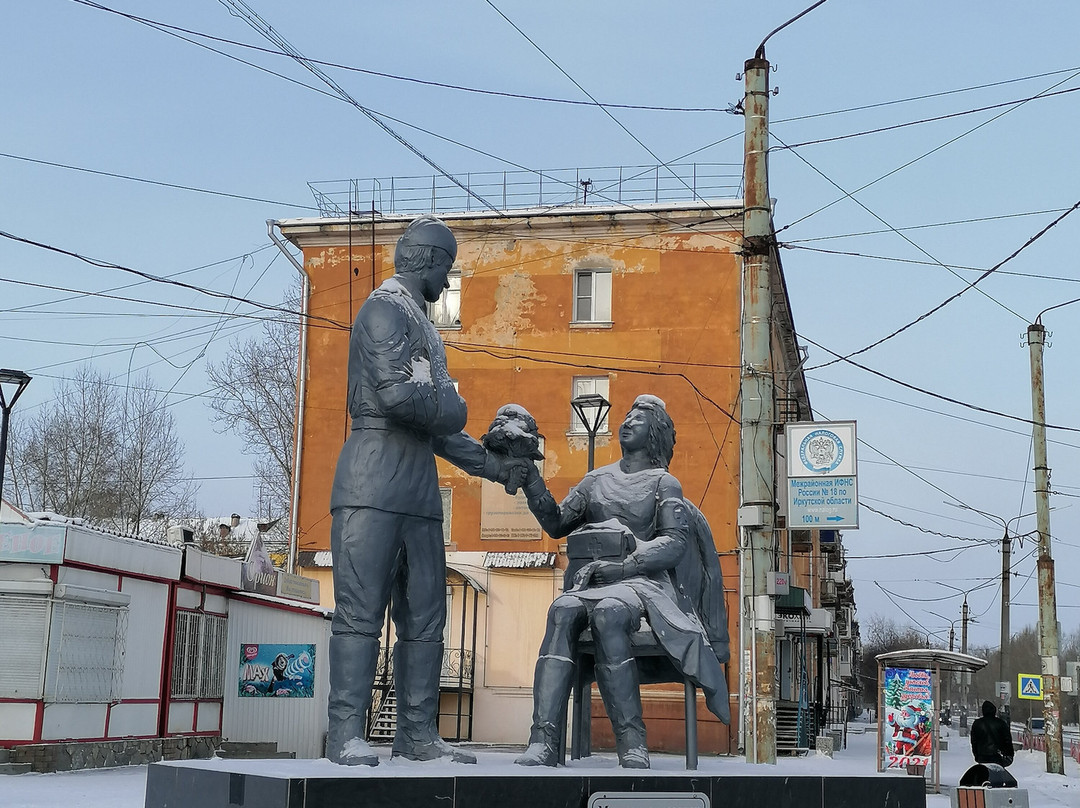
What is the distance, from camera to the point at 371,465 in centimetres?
654

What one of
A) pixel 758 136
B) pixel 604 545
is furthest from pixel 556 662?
pixel 758 136

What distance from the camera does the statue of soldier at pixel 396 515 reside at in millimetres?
6410

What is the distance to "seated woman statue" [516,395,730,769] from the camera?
6.63 metres

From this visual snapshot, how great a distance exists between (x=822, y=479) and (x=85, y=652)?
9.77m

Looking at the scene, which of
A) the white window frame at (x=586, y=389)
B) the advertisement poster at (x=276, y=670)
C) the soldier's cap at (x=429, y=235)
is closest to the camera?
the soldier's cap at (x=429, y=235)

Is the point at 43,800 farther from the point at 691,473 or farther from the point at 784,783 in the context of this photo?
the point at 691,473

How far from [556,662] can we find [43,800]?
352 inches

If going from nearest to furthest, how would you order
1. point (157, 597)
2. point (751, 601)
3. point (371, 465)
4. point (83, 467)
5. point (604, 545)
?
point (371, 465) < point (604, 545) < point (751, 601) < point (157, 597) < point (83, 467)

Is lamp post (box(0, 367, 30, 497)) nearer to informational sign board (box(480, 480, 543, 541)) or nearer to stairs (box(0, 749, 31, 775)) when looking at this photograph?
stairs (box(0, 749, 31, 775))

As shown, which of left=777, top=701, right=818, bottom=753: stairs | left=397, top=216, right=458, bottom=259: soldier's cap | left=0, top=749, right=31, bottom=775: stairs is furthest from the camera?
left=777, top=701, right=818, bottom=753: stairs

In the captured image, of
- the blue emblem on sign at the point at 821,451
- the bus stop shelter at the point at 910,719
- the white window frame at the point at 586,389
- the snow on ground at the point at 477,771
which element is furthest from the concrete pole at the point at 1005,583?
the blue emblem on sign at the point at 821,451

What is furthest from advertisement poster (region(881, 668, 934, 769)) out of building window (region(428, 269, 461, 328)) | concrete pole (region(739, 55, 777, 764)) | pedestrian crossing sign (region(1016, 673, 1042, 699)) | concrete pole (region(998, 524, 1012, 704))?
concrete pole (region(998, 524, 1012, 704))

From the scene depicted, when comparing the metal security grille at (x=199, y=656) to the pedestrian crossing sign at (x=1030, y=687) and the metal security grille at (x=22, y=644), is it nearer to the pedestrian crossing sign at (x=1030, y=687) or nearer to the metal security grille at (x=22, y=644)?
the metal security grille at (x=22, y=644)

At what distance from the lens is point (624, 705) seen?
262 inches
